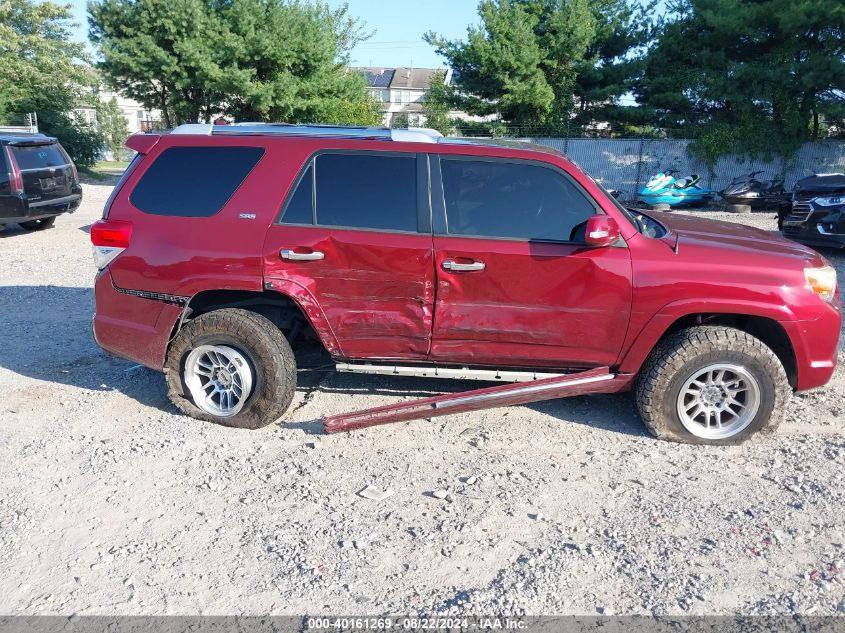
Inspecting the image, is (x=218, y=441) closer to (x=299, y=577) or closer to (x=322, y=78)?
(x=299, y=577)

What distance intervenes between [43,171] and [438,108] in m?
21.0

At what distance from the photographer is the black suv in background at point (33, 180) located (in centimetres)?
1212

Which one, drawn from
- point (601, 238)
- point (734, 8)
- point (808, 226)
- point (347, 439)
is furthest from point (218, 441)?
point (734, 8)

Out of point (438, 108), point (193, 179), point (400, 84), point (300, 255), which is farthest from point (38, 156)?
point (400, 84)

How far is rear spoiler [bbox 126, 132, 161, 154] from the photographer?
4969 millimetres

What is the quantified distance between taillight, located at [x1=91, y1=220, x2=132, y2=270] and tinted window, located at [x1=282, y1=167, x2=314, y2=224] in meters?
1.12

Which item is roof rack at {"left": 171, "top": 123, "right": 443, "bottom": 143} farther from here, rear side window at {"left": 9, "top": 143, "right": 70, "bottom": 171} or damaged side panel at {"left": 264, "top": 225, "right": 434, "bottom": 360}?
rear side window at {"left": 9, "top": 143, "right": 70, "bottom": 171}

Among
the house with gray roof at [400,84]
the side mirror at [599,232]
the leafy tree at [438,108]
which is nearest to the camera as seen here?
the side mirror at [599,232]

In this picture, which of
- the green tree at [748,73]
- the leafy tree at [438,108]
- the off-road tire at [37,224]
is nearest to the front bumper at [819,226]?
the green tree at [748,73]

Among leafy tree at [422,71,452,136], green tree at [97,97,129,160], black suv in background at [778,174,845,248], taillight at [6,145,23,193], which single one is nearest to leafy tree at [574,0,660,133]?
leafy tree at [422,71,452,136]

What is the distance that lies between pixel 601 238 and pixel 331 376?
8.63ft

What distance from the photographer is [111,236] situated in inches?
193

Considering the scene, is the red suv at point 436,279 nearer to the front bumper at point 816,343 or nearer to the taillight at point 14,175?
the front bumper at point 816,343

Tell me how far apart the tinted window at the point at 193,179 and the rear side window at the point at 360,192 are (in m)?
0.44
